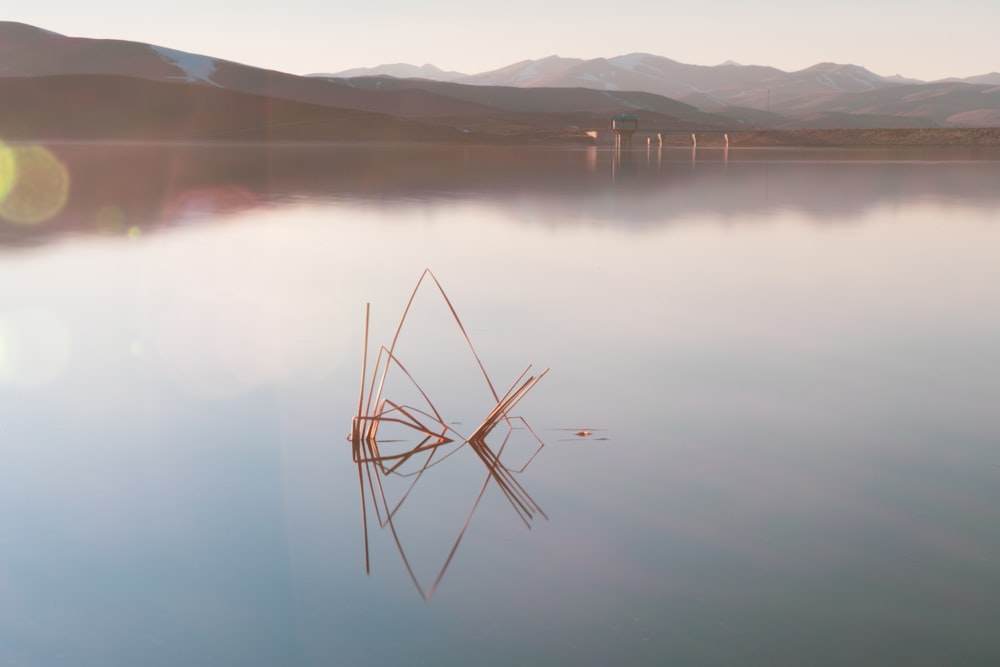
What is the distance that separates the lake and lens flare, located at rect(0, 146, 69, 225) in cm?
546

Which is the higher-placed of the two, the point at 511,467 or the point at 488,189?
the point at 488,189

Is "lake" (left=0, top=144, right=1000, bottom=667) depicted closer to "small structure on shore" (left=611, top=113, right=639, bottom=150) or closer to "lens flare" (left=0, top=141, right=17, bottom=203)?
"lens flare" (left=0, top=141, right=17, bottom=203)

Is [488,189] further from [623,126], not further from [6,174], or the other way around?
[623,126]

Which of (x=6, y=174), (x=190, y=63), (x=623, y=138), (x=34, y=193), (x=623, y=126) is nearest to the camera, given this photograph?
(x=34, y=193)

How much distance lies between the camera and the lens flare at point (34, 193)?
49.0 feet

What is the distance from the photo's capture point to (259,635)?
2.68m

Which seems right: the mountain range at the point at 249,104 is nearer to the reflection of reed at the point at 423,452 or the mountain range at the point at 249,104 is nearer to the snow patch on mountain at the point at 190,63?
the snow patch on mountain at the point at 190,63

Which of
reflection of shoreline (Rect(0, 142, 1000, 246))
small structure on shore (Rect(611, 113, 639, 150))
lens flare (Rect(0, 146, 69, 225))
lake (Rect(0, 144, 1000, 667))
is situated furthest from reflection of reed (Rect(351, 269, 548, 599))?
small structure on shore (Rect(611, 113, 639, 150))

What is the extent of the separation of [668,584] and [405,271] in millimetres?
6839

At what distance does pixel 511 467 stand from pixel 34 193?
17368 mm

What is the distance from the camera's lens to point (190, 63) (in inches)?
5468

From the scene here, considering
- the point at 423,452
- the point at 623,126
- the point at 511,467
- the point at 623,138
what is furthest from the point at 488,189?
the point at 623,138

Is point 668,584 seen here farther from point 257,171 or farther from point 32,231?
point 257,171

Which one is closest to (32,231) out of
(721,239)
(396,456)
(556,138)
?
(721,239)
